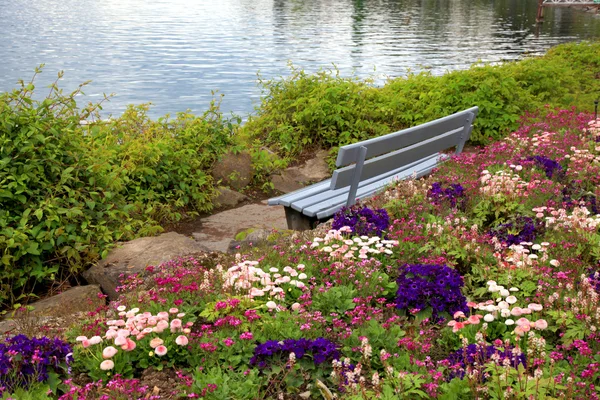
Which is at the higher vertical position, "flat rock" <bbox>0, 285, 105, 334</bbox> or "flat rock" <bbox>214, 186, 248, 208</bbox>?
"flat rock" <bbox>0, 285, 105, 334</bbox>

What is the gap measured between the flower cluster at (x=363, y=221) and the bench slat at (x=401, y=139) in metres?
0.45

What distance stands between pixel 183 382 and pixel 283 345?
0.58 metres

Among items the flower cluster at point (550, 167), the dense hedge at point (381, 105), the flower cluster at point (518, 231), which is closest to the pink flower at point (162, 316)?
the flower cluster at point (518, 231)

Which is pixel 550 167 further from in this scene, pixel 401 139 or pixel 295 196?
pixel 295 196

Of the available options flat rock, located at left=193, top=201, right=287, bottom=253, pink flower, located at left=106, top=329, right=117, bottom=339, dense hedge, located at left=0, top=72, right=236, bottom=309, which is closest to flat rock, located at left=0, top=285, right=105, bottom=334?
dense hedge, located at left=0, top=72, right=236, bottom=309

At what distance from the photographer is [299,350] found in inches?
144

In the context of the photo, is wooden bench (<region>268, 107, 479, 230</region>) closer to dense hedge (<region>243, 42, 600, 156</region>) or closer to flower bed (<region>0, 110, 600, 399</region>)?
flower bed (<region>0, 110, 600, 399</region>)

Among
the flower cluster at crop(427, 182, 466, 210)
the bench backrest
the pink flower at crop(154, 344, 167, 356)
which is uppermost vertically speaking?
the bench backrest

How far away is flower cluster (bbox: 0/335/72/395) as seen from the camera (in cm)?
350

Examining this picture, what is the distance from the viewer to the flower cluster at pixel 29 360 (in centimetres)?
350

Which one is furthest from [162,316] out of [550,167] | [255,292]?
[550,167]

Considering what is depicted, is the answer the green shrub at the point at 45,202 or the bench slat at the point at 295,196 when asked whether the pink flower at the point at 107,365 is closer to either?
the green shrub at the point at 45,202

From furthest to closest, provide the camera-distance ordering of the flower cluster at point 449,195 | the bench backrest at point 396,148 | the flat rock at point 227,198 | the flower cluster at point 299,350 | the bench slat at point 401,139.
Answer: the flat rock at point 227,198 → the flower cluster at point 449,195 → the bench backrest at point 396,148 → the bench slat at point 401,139 → the flower cluster at point 299,350

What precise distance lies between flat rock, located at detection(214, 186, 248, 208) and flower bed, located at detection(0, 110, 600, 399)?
3.18 m
